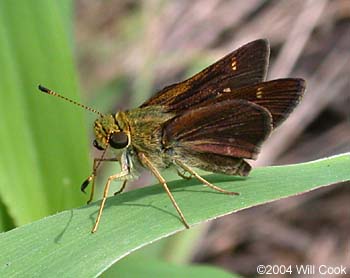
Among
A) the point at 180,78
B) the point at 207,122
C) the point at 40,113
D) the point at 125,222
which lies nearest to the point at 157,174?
the point at 207,122

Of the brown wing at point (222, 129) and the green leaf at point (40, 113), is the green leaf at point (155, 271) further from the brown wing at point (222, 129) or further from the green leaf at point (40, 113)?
A: the brown wing at point (222, 129)

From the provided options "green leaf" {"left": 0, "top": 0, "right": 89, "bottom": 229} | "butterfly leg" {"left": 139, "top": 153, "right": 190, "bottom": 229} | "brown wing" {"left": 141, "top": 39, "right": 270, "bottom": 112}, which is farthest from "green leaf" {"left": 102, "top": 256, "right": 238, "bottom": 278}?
"brown wing" {"left": 141, "top": 39, "right": 270, "bottom": 112}

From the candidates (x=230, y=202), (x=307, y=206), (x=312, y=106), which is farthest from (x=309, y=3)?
(x=230, y=202)

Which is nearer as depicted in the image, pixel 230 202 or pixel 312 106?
pixel 230 202

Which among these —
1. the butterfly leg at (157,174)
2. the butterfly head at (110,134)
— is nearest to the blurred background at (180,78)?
the butterfly head at (110,134)

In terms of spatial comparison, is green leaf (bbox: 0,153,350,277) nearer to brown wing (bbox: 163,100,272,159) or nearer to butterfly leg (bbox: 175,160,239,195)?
butterfly leg (bbox: 175,160,239,195)

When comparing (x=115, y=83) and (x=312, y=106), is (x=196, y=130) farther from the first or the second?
(x=115, y=83)
